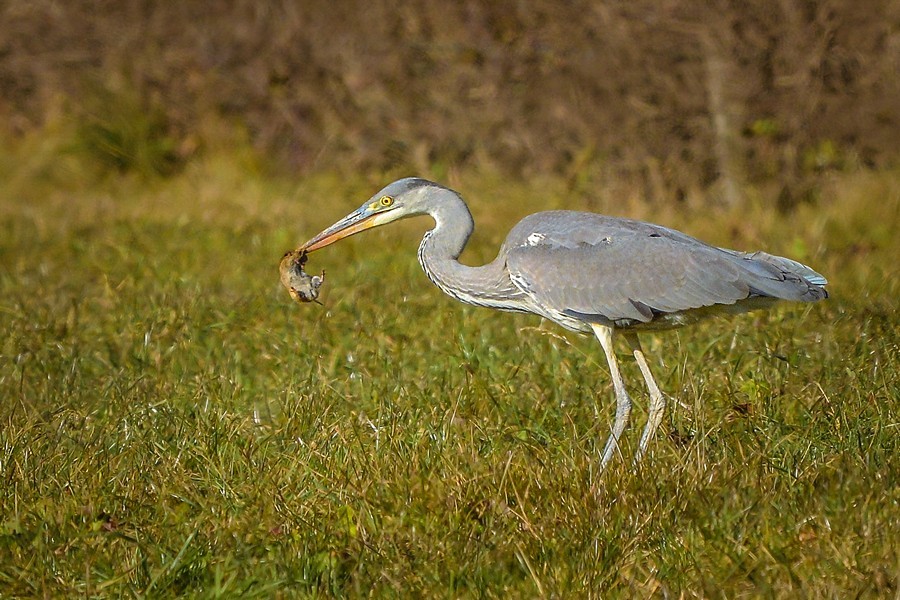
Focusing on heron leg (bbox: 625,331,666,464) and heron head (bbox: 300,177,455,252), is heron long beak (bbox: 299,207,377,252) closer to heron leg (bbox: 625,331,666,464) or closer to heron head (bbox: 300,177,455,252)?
heron head (bbox: 300,177,455,252)

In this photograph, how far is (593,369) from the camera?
5715 mm

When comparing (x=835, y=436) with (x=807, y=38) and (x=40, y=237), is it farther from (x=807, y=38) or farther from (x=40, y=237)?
(x=40, y=237)

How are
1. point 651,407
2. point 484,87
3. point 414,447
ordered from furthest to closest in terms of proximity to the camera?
point 484,87, point 651,407, point 414,447

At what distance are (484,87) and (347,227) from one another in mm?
6076

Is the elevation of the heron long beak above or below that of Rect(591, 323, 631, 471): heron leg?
above

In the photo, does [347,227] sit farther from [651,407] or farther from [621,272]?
[651,407]

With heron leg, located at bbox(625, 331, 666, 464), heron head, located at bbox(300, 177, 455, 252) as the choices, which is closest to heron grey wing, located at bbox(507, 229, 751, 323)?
heron leg, located at bbox(625, 331, 666, 464)

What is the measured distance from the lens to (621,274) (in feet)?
15.8

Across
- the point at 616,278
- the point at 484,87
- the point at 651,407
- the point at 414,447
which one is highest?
the point at 616,278

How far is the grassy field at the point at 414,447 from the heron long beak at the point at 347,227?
539mm

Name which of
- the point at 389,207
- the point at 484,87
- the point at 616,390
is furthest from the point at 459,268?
the point at 484,87

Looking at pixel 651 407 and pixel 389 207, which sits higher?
pixel 389 207

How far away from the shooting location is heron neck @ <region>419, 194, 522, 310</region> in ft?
16.2

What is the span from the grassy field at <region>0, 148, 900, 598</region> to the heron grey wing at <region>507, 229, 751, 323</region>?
1.18 ft
